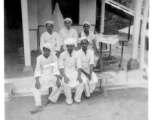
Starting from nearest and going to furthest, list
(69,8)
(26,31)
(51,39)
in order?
(51,39) → (26,31) → (69,8)

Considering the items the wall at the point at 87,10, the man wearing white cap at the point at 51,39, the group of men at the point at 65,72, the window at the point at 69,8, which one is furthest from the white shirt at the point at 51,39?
the wall at the point at 87,10

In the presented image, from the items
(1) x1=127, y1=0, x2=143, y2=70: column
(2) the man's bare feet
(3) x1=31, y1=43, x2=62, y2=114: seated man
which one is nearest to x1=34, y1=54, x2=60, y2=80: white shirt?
(3) x1=31, y1=43, x2=62, y2=114: seated man

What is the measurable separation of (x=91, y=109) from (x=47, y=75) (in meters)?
1.31

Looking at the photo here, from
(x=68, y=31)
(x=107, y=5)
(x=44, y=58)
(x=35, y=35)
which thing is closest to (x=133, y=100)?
(x=44, y=58)

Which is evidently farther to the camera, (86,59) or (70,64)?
(86,59)

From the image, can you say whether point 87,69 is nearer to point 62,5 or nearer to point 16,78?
point 16,78

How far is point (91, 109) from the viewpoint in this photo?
14.6 feet

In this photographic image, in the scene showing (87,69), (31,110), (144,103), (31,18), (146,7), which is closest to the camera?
(31,110)

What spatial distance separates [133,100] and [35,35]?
551cm

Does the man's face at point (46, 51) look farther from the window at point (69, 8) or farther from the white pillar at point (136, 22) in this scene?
the window at point (69, 8)

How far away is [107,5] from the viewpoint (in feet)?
38.0

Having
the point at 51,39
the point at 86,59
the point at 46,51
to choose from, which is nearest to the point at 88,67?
the point at 86,59

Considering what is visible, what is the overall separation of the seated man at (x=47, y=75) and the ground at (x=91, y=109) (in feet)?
0.87

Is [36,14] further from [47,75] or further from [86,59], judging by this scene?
[47,75]
